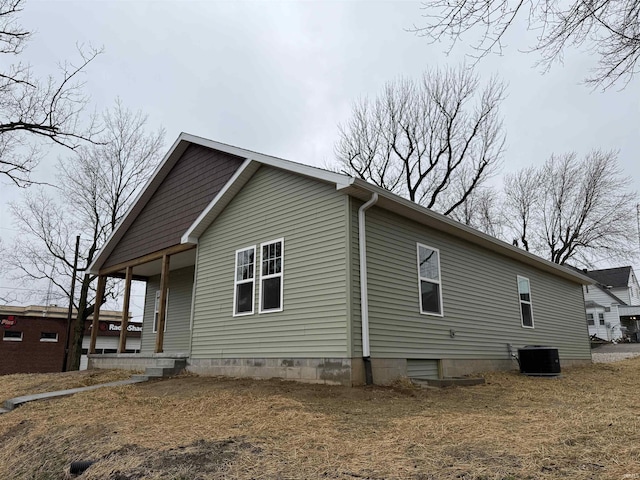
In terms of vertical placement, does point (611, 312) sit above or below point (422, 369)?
above

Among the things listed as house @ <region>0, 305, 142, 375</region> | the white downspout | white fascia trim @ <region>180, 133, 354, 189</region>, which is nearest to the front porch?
white fascia trim @ <region>180, 133, 354, 189</region>

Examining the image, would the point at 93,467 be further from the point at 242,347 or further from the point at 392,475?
the point at 242,347

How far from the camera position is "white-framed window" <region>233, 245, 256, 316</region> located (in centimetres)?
961

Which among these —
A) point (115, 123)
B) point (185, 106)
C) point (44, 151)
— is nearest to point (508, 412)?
point (44, 151)

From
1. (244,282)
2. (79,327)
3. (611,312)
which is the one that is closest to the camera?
(244,282)

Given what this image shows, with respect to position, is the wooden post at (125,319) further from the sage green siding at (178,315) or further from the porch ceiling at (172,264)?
the sage green siding at (178,315)

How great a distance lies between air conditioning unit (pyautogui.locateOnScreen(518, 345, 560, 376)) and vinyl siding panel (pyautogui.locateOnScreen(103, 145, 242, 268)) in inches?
341

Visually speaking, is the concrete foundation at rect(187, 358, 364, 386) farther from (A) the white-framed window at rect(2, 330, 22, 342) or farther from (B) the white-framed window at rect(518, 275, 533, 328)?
(A) the white-framed window at rect(2, 330, 22, 342)

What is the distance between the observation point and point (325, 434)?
4.43 meters

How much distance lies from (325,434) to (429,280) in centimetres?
568

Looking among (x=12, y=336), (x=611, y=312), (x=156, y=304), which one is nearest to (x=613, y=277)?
(x=611, y=312)

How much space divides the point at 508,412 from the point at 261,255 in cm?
571

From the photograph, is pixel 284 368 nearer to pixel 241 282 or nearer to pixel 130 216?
pixel 241 282

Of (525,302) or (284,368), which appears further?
(525,302)
